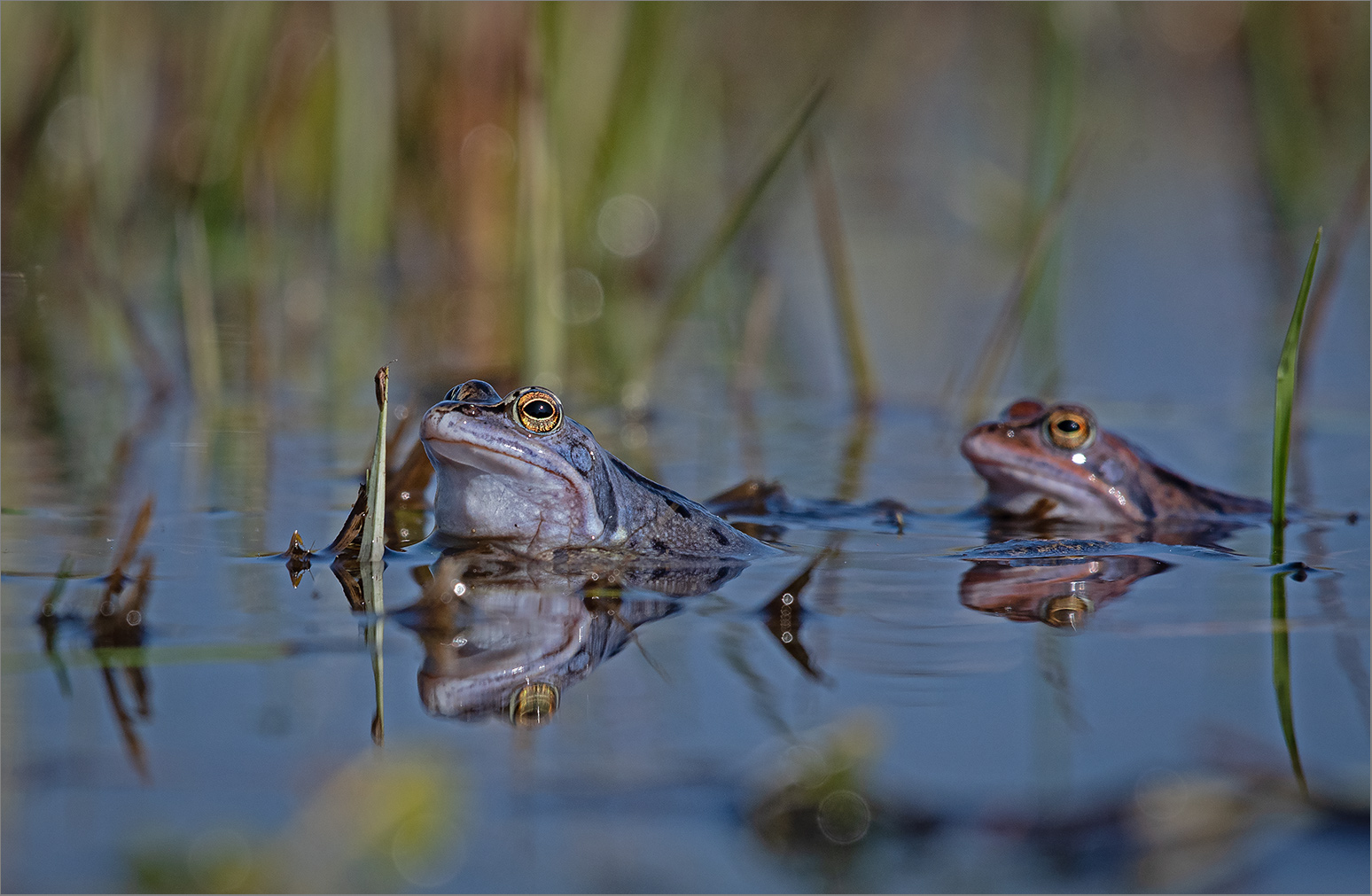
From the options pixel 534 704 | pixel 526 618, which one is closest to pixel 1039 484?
pixel 526 618

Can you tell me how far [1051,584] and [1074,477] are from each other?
145 cm

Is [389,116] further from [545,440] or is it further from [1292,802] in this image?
[1292,802]

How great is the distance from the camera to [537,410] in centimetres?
445

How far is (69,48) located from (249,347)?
1829mm

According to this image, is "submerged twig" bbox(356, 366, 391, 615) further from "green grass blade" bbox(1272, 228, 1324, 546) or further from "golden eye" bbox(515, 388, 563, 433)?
"green grass blade" bbox(1272, 228, 1324, 546)

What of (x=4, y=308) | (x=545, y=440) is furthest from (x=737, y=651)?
(x=4, y=308)

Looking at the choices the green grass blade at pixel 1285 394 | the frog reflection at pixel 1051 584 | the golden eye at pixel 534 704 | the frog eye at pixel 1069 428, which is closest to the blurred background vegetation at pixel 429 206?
the frog eye at pixel 1069 428

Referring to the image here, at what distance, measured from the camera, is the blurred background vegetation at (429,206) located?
682 cm

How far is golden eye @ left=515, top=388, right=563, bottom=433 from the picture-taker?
4.44m

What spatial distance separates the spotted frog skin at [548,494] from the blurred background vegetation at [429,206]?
1610 millimetres

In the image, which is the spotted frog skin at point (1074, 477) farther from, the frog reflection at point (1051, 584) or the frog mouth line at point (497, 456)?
the frog mouth line at point (497, 456)

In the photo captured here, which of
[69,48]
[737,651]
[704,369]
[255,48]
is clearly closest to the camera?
[737,651]

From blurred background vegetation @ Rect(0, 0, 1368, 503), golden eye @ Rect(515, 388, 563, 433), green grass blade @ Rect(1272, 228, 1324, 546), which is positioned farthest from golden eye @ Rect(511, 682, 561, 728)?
blurred background vegetation @ Rect(0, 0, 1368, 503)

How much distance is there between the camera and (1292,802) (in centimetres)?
266
